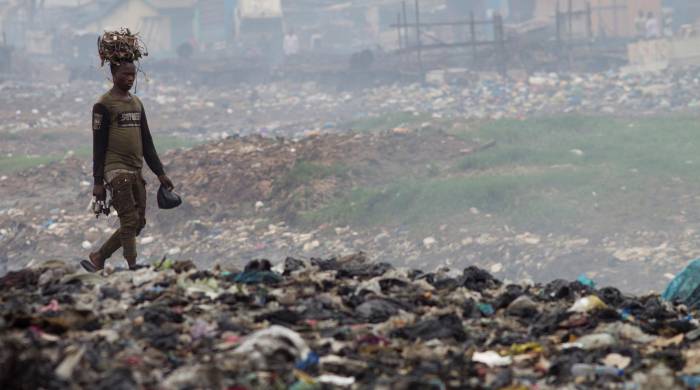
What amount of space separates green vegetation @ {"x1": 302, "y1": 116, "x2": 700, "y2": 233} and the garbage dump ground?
26 mm

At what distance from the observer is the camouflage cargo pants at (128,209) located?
5.88m

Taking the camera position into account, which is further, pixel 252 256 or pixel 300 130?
pixel 300 130

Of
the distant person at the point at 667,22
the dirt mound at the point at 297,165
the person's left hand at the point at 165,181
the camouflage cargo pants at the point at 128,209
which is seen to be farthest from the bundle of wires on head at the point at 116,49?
the distant person at the point at 667,22

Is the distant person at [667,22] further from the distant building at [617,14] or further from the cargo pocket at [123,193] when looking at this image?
the cargo pocket at [123,193]

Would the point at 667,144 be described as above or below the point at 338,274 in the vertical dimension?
below

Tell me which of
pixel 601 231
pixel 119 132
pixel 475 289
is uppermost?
pixel 119 132

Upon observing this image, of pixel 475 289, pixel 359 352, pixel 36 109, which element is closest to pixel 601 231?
pixel 475 289

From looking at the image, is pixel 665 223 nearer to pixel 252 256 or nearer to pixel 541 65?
pixel 252 256

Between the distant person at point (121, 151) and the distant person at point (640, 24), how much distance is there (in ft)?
89.3

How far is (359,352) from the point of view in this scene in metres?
3.96

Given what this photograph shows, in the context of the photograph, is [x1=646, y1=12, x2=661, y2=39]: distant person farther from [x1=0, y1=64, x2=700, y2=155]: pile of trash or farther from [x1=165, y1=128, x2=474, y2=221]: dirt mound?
[x1=165, y1=128, x2=474, y2=221]: dirt mound

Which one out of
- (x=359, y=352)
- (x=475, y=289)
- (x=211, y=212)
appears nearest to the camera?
(x=359, y=352)

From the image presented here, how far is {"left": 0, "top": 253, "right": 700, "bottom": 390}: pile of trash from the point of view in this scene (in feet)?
11.3

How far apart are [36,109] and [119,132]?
70.4 feet
